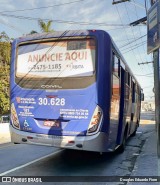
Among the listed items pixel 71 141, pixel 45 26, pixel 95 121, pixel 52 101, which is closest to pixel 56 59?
pixel 52 101

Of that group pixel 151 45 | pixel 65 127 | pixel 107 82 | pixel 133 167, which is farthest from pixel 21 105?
pixel 151 45

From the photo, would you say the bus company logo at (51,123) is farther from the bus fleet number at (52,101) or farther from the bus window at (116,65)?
the bus window at (116,65)

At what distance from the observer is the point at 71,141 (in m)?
7.22

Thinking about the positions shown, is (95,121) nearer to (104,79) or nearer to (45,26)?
(104,79)

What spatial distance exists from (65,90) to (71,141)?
1249 mm

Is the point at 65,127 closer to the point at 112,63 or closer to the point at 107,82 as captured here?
the point at 107,82

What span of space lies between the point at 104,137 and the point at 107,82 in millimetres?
1303

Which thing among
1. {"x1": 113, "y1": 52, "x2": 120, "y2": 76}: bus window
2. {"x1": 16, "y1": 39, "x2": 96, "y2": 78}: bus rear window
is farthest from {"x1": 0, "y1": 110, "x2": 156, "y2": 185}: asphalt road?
{"x1": 113, "y1": 52, "x2": 120, "y2": 76}: bus window

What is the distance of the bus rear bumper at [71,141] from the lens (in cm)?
707

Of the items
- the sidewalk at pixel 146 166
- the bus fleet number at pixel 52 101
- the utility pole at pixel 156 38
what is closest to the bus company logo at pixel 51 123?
the bus fleet number at pixel 52 101

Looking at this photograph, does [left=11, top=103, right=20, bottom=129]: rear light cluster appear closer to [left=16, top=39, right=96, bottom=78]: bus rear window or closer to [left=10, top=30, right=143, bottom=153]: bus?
[left=10, top=30, right=143, bottom=153]: bus

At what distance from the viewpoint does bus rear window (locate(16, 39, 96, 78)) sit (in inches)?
294

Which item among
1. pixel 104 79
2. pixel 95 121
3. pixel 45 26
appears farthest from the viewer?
pixel 45 26

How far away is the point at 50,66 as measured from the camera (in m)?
7.80
